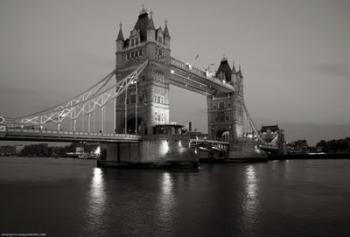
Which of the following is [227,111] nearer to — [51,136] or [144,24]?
[144,24]

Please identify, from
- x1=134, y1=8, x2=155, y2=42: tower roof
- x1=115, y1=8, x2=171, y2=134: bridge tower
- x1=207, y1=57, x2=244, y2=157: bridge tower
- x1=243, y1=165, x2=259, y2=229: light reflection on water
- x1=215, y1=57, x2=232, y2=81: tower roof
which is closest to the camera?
x1=243, y1=165, x2=259, y2=229: light reflection on water

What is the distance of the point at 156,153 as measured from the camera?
4300 centimetres

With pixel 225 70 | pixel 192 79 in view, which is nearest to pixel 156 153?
pixel 192 79

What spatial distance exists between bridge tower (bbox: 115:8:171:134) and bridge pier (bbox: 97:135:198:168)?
313 centimetres

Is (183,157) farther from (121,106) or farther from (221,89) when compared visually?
(221,89)

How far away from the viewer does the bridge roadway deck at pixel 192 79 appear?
177 ft

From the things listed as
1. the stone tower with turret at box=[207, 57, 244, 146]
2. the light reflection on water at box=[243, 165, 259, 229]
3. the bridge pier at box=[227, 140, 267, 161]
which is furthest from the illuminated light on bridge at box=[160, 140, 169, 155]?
the stone tower with turret at box=[207, 57, 244, 146]

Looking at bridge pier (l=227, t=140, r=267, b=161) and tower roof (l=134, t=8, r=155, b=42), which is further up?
tower roof (l=134, t=8, r=155, b=42)

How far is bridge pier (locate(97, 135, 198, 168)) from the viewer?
141 feet

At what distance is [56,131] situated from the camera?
105 feet

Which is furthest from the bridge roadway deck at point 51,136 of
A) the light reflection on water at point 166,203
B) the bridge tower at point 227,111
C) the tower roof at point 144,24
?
the bridge tower at point 227,111

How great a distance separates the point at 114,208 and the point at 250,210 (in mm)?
7342

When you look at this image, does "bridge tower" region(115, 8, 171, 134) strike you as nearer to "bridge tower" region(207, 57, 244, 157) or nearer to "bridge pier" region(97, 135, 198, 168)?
"bridge pier" region(97, 135, 198, 168)

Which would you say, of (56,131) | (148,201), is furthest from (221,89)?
(148,201)
